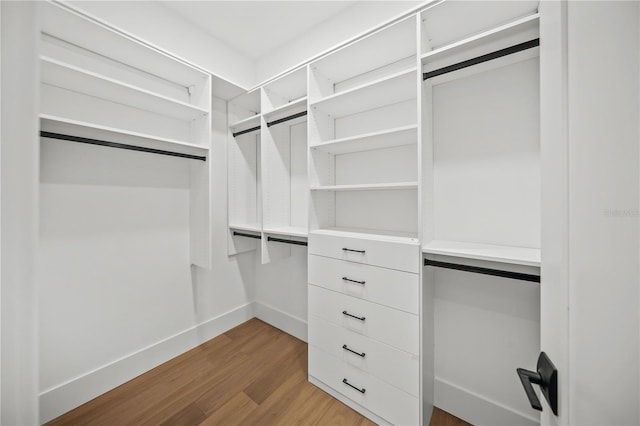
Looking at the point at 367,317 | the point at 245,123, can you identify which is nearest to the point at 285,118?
the point at 245,123

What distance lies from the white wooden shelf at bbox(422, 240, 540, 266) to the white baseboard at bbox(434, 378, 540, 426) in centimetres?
92

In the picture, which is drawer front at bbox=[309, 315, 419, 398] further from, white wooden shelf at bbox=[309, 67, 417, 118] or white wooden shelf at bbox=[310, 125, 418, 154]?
white wooden shelf at bbox=[309, 67, 417, 118]

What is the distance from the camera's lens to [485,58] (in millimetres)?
1267

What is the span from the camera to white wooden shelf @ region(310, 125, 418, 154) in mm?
1451

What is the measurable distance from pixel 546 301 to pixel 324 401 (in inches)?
64.3

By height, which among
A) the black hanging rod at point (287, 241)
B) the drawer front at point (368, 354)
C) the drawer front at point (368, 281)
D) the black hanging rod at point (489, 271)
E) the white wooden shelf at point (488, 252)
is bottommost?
the drawer front at point (368, 354)

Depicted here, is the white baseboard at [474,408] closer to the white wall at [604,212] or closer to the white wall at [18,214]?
the white wall at [604,212]

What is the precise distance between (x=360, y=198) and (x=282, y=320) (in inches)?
60.9

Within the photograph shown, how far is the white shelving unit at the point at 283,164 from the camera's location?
6.82 feet

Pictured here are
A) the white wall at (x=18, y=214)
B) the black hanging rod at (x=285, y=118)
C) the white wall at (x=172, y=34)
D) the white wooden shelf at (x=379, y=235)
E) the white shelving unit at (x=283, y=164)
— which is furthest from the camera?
the white shelving unit at (x=283, y=164)

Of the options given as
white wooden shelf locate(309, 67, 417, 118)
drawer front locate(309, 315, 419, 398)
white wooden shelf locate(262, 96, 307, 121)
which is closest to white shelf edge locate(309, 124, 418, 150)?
white wooden shelf locate(309, 67, 417, 118)

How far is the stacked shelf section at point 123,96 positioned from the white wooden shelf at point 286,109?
489mm

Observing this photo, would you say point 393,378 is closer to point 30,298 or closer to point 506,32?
point 30,298

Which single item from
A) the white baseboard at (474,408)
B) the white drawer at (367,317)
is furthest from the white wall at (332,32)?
the white baseboard at (474,408)
